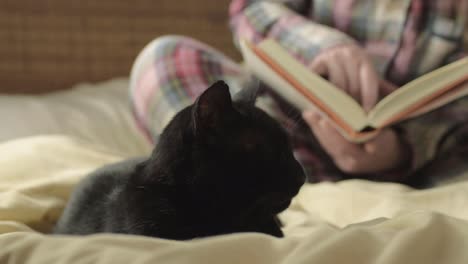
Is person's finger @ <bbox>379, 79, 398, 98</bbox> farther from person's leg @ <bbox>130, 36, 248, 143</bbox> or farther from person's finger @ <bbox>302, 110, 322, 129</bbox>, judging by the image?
person's leg @ <bbox>130, 36, 248, 143</bbox>

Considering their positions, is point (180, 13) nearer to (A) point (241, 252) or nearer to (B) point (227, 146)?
(B) point (227, 146)

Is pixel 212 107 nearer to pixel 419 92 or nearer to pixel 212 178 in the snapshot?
pixel 212 178

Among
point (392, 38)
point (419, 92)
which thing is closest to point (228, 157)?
point (419, 92)

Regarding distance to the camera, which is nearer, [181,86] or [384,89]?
[384,89]

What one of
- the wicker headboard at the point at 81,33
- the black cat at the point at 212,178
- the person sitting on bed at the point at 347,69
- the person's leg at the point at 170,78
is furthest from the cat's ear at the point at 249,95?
the wicker headboard at the point at 81,33

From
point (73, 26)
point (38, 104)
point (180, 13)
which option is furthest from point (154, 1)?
point (38, 104)

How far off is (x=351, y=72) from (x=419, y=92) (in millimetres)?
231

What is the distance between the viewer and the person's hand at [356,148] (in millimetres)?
878

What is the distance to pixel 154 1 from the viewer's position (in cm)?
164

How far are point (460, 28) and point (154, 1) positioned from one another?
88 cm

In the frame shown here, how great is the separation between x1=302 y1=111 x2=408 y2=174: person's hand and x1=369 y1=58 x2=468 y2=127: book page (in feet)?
0.54

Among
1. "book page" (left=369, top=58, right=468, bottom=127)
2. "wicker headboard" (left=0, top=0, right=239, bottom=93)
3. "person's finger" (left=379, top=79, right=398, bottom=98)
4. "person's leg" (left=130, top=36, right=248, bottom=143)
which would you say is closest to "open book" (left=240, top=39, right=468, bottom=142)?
"book page" (left=369, top=58, right=468, bottom=127)

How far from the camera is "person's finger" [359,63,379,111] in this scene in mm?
860

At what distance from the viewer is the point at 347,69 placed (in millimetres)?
925
